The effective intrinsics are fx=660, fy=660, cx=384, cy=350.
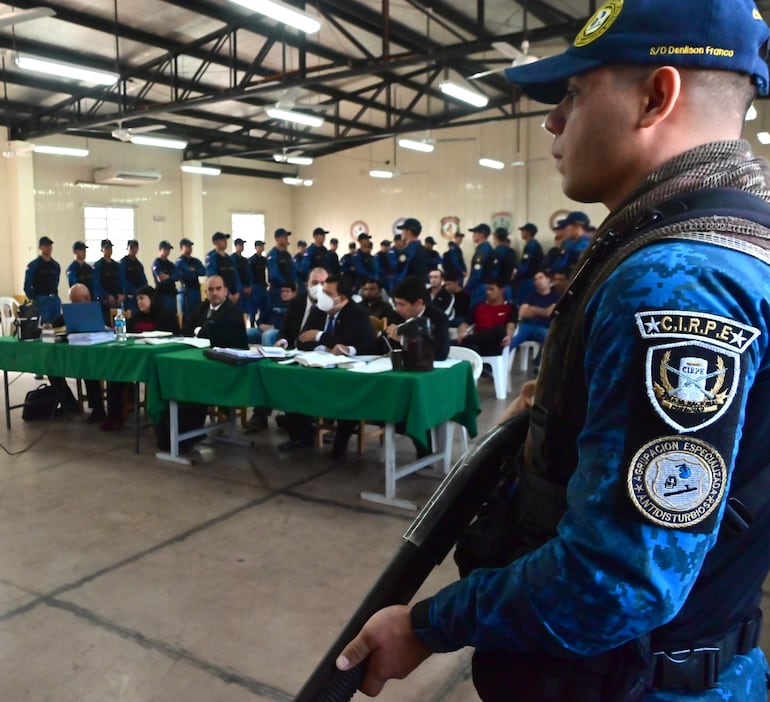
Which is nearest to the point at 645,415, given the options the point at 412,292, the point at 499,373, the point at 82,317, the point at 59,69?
the point at 412,292

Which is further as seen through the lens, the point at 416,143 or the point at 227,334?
the point at 416,143

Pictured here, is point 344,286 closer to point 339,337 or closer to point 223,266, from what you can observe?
point 339,337

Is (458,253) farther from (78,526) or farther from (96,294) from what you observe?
(78,526)

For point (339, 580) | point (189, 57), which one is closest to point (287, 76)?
point (189, 57)

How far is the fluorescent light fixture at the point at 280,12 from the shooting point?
16.1 ft

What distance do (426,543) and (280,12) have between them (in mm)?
5204

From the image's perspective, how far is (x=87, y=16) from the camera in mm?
7578

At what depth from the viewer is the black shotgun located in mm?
712

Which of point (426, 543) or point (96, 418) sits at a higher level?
point (426, 543)

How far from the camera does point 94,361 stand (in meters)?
4.48

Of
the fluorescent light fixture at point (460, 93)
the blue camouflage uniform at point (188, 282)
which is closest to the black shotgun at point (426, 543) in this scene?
the fluorescent light fixture at point (460, 93)

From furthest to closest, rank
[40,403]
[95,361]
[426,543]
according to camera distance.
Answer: [40,403] → [95,361] → [426,543]

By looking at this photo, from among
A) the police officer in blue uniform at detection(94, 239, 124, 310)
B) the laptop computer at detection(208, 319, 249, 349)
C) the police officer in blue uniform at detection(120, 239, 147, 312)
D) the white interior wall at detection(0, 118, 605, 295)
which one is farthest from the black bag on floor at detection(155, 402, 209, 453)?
the white interior wall at detection(0, 118, 605, 295)

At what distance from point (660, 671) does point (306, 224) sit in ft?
54.3
